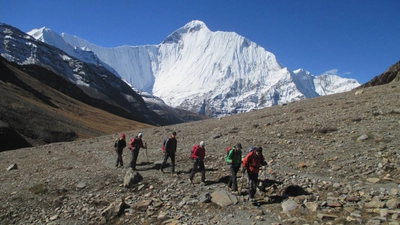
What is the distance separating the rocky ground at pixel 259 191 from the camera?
1029 centimetres

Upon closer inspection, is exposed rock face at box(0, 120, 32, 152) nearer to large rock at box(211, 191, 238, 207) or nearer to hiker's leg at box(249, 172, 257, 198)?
large rock at box(211, 191, 238, 207)

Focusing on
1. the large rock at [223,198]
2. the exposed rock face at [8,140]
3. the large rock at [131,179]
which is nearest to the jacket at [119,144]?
the large rock at [131,179]

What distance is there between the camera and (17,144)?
134 feet

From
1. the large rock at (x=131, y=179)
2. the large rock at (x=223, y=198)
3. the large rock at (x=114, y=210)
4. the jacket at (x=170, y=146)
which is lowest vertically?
the large rock at (x=114, y=210)

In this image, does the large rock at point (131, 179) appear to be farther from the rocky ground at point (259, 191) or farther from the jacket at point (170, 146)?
the jacket at point (170, 146)

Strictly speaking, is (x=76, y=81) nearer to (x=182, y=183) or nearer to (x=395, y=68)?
(x=395, y=68)

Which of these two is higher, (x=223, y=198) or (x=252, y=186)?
(x=252, y=186)

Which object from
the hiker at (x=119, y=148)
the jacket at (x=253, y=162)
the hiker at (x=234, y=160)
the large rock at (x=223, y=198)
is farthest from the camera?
the hiker at (x=119, y=148)

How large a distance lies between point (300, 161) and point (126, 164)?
36.9 feet

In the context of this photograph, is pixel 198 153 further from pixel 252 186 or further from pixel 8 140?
pixel 8 140

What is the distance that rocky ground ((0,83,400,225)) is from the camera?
10289 mm

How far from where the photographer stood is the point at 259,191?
12.7 meters

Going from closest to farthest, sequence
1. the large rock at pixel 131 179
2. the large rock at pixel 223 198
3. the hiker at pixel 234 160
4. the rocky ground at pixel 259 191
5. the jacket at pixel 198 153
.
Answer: the rocky ground at pixel 259 191 < the large rock at pixel 223 198 < the hiker at pixel 234 160 < the jacket at pixel 198 153 < the large rock at pixel 131 179

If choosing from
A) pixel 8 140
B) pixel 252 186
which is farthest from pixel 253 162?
pixel 8 140
